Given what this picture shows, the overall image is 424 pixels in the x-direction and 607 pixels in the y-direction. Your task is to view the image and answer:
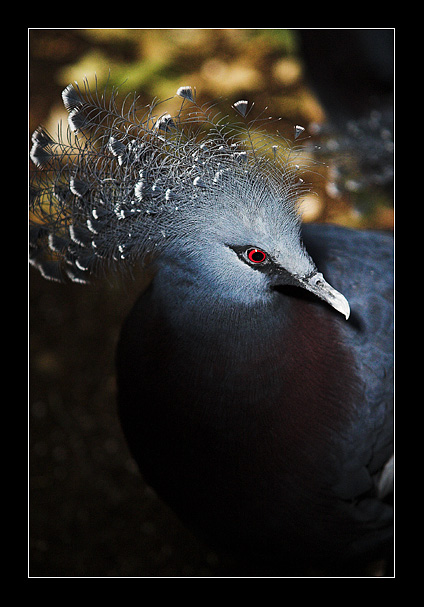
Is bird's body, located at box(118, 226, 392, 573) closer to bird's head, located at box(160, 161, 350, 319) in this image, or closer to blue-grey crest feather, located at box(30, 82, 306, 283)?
bird's head, located at box(160, 161, 350, 319)

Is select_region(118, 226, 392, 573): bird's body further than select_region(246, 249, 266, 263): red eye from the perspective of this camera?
Yes

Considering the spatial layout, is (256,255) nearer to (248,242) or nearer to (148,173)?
(248,242)

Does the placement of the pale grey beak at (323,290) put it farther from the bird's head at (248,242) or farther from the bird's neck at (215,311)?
the bird's neck at (215,311)

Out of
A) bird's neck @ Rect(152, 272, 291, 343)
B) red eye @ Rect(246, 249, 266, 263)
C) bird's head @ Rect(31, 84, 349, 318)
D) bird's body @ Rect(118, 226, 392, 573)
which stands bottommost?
bird's body @ Rect(118, 226, 392, 573)

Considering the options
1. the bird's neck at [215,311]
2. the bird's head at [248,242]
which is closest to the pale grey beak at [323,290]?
the bird's head at [248,242]

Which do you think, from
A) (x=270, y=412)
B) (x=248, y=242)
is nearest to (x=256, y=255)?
(x=248, y=242)

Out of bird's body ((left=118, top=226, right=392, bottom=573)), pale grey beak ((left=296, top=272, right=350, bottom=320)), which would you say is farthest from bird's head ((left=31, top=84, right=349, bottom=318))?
bird's body ((left=118, top=226, right=392, bottom=573))

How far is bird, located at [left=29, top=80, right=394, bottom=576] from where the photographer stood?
123 cm

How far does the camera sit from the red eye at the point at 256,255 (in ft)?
4.07

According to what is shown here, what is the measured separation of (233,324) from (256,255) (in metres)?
0.20

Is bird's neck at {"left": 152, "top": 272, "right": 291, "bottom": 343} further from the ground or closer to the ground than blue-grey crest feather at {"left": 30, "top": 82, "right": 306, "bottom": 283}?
closer to the ground

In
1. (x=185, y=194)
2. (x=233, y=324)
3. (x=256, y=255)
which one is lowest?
(x=233, y=324)

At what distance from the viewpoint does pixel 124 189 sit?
125 centimetres

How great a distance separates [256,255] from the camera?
1.25 meters
